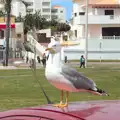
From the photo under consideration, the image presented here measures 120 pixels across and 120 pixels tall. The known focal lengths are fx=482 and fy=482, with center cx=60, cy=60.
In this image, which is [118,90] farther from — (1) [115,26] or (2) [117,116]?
(1) [115,26]

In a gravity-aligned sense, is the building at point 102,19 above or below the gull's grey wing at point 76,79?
above

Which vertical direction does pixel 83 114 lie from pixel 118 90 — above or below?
above

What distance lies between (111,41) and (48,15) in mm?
98564

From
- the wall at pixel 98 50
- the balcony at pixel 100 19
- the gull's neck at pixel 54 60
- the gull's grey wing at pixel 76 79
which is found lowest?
the wall at pixel 98 50

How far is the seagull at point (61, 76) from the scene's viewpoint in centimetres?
476

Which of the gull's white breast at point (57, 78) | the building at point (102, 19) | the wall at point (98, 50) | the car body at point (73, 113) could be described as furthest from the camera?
the building at point (102, 19)

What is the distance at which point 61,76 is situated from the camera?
4.87m

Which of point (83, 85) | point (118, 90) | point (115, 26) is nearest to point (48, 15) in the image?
point (115, 26)

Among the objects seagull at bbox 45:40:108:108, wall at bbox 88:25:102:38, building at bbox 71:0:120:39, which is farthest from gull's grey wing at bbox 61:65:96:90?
wall at bbox 88:25:102:38

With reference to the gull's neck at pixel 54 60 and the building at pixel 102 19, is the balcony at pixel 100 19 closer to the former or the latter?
the building at pixel 102 19

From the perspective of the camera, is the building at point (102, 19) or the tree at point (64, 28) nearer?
the building at point (102, 19)

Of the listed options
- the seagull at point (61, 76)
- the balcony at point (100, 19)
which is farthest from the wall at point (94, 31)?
the seagull at point (61, 76)

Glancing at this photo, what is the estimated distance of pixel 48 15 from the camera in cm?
15850

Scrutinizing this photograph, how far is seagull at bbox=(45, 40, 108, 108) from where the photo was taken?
187 inches
